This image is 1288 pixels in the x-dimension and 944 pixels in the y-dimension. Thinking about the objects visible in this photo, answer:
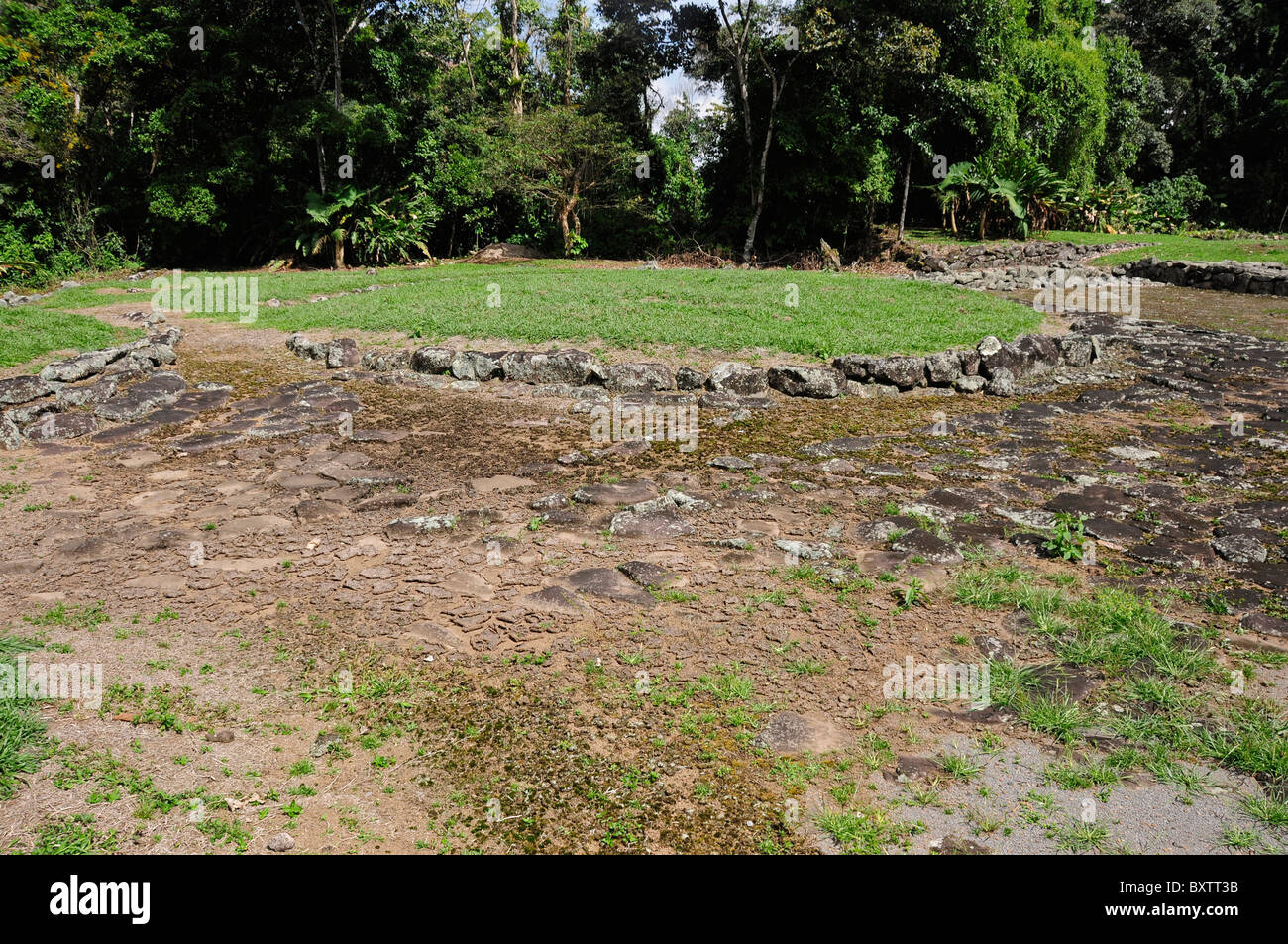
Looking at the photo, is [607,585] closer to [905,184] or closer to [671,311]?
[671,311]

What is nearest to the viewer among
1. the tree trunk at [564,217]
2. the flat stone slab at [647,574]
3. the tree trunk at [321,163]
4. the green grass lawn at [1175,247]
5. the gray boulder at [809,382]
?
the flat stone slab at [647,574]

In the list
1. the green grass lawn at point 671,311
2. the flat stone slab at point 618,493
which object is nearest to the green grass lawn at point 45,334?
the green grass lawn at point 671,311

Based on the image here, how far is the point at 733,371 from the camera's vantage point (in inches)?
341

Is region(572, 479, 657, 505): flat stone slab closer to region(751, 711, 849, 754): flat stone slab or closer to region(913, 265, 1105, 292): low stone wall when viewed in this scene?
region(751, 711, 849, 754): flat stone slab

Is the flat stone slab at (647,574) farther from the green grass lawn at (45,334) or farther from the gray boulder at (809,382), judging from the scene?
the green grass lawn at (45,334)

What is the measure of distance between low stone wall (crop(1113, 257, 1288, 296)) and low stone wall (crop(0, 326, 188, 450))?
19971 millimetres

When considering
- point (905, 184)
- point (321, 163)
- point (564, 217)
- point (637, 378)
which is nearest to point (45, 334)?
point (637, 378)

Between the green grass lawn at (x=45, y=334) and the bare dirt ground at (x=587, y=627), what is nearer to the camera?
the bare dirt ground at (x=587, y=627)

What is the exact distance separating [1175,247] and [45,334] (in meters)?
24.7

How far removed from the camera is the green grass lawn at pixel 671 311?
32.5 ft

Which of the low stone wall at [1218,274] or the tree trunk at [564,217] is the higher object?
the tree trunk at [564,217]

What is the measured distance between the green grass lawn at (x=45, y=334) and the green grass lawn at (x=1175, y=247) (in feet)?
65.5

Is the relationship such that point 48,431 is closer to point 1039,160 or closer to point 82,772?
point 82,772
